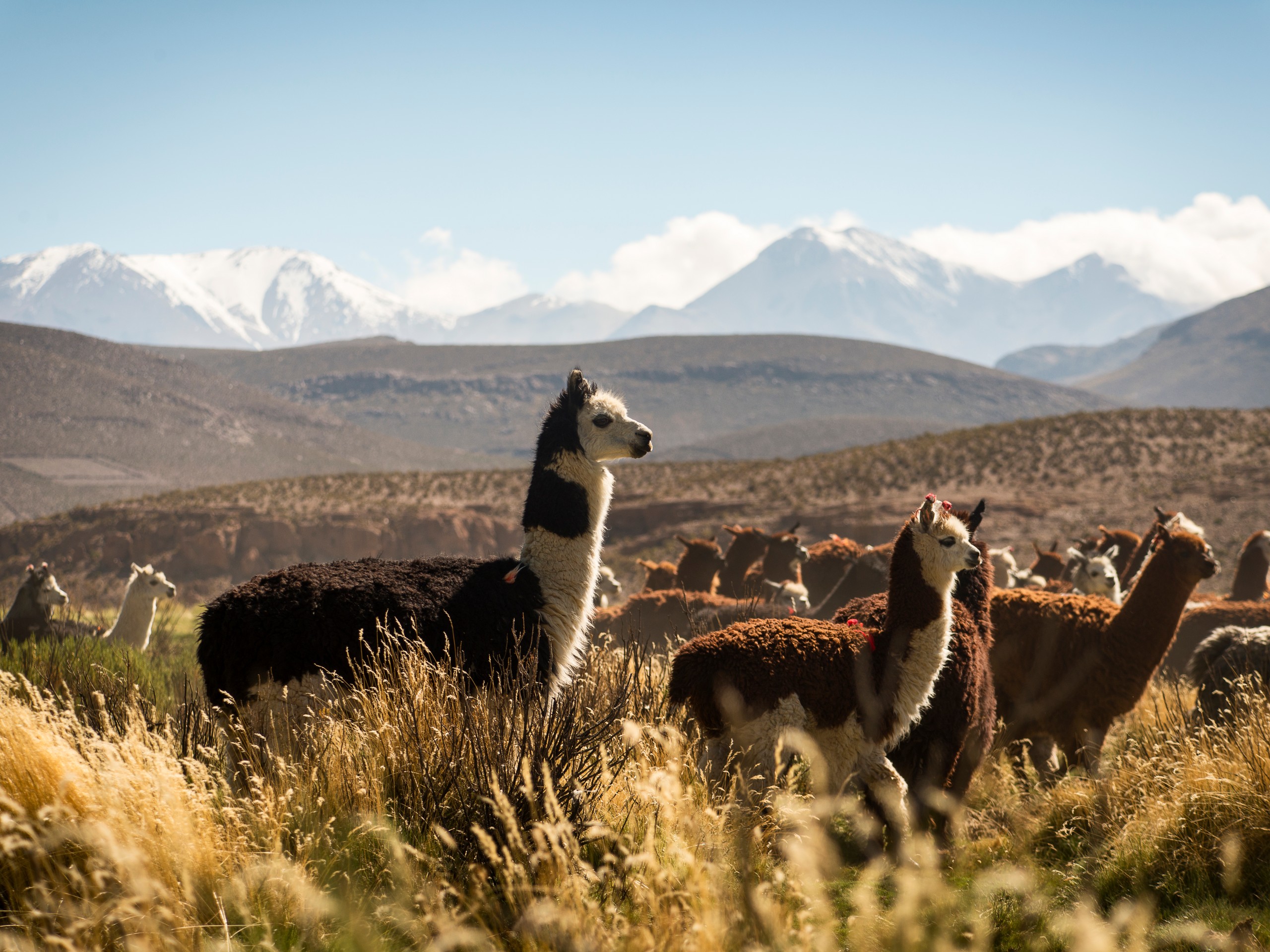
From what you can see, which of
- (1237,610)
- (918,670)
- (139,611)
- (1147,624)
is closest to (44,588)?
(139,611)

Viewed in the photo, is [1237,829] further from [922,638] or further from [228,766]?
[228,766]

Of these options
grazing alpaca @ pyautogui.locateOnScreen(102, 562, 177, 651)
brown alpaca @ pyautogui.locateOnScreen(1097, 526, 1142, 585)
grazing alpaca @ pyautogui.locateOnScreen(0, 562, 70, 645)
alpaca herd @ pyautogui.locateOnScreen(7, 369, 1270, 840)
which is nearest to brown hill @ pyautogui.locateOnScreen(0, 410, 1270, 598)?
brown alpaca @ pyautogui.locateOnScreen(1097, 526, 1142, 585)

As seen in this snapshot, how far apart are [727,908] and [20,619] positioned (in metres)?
9.46

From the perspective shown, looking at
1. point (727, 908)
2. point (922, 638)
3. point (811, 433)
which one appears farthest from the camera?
point (811, 433)

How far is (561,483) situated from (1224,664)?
541cm

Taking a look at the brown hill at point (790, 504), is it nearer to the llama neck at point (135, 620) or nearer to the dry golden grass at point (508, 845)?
the llama neck at point (135, 620)

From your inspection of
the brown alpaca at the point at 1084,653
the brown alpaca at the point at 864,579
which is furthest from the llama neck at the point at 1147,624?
the brown alpaca at the point at 864,579

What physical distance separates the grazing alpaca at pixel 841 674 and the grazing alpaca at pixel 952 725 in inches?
13.2

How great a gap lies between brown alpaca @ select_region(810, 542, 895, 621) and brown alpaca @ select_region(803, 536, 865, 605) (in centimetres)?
133

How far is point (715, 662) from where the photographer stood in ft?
17.2

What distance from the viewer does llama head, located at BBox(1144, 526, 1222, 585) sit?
23.6ft

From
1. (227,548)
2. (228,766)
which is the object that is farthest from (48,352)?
(228,766)

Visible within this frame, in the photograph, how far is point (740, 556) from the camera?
14.4m

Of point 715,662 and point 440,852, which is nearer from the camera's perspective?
point 440,852
